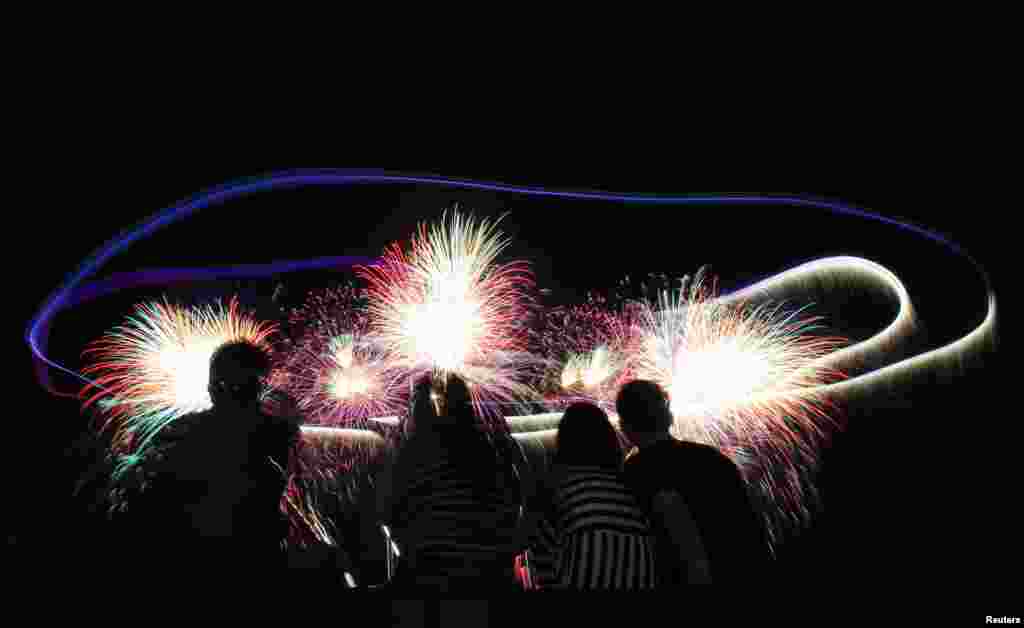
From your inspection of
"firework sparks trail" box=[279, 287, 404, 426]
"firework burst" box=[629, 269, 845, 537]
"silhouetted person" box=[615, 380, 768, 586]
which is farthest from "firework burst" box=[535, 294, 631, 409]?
"silhouetted person" box=[615, 380, 768, 586]

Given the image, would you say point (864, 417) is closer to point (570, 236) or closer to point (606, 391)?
point (606, 391)

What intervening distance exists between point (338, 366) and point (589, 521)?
5.80m

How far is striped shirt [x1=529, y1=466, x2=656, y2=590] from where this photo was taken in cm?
326

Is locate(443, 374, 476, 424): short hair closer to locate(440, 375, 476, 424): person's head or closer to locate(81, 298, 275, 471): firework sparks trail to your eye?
locate(440, 375, 476, 424): person's head

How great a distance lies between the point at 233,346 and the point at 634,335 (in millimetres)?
6054

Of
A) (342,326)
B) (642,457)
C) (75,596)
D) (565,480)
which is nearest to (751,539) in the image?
(642,457)

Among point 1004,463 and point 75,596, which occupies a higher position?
point 1004,463

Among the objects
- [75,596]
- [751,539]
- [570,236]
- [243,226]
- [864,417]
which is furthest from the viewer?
[570,236]

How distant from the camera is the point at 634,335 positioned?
8.66 meters

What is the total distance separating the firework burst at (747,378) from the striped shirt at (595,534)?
4.30 metres

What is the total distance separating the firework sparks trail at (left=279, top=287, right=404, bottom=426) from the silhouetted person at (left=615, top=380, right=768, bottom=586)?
17.9ft

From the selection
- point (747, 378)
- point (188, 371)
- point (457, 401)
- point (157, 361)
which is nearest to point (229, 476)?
point (457, 401)

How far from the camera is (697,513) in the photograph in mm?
3215

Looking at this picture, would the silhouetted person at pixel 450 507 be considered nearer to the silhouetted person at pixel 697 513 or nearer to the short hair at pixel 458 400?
the short hair at pixel 458 400
